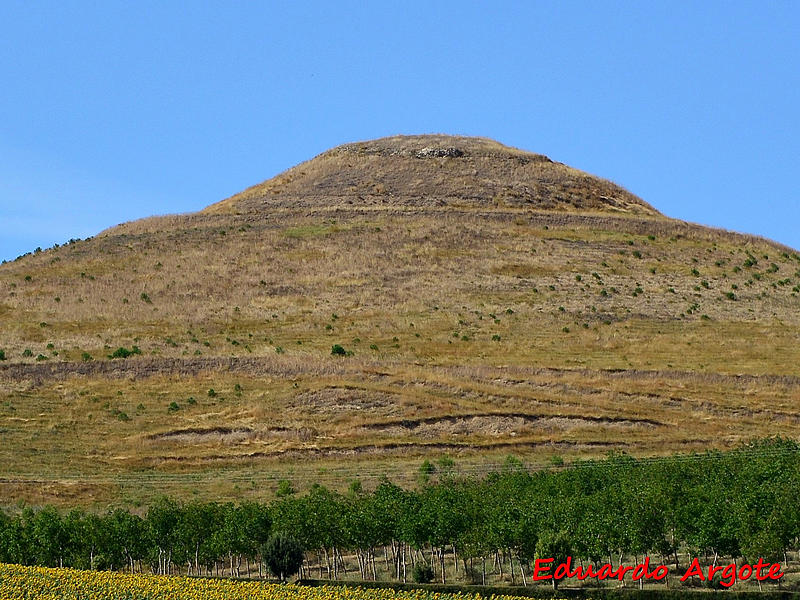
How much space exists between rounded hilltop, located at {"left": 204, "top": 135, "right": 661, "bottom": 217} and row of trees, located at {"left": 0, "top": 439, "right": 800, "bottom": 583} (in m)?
59.3

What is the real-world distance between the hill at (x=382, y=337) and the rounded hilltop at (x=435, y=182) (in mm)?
381

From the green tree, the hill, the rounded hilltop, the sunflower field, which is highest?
the rounded hilltop

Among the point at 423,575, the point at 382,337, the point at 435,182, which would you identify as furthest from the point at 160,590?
the point at 435,182

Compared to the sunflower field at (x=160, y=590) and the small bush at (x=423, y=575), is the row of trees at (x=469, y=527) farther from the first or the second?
the sunflower field at (x=160, y=590)

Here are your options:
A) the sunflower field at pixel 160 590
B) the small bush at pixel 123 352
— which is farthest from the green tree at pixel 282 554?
the small bush at pixel 123 352

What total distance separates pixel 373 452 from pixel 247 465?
19.7ft

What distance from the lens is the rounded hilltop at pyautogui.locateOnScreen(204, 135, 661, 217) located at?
103m

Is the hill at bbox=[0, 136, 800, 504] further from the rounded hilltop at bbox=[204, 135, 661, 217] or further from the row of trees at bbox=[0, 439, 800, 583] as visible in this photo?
the row of trees at bbox=[0, 439, 800, 583]

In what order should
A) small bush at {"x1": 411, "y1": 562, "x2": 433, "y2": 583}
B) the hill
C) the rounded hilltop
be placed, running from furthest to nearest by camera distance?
1. the rounded hilltop
2. the hill
3. small bush at {"x1": 411, "y1": 562, "x2": 433, "y2": 583}

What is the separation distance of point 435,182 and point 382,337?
38.8 m

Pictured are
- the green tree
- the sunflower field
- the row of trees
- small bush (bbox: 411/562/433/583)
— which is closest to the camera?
the sunflower field

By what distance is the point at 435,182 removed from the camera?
106500 millimetres

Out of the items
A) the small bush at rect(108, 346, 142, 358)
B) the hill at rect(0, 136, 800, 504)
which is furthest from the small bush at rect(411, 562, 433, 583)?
the small bush at rect(108, 346, 142, 358)

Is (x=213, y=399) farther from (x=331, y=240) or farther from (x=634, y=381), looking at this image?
(x=331, y=240)
